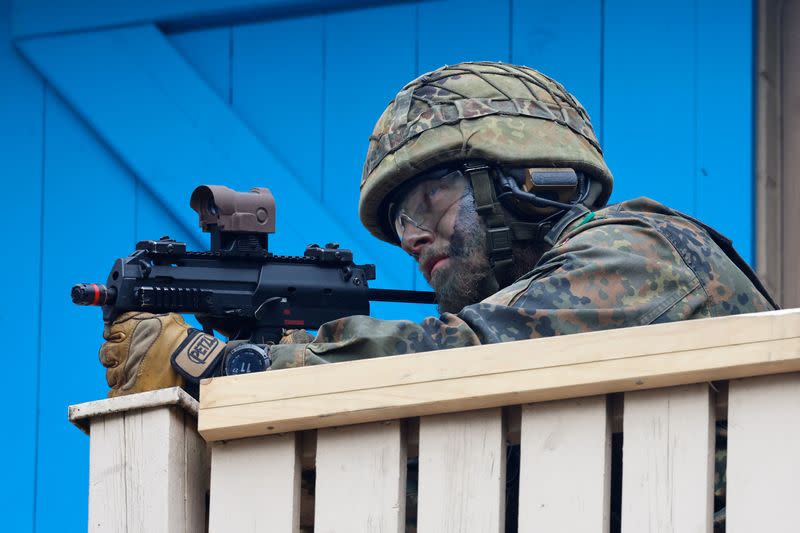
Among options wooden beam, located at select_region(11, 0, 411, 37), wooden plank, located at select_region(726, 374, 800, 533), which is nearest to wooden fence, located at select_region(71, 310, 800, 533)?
wooden plank, located at select_region(726, 374, 800, 533)

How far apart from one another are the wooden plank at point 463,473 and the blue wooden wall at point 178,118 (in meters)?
2.43

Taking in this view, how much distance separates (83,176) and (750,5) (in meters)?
2.09

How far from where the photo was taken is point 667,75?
439cm

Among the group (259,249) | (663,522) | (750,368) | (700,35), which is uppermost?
(700,35)

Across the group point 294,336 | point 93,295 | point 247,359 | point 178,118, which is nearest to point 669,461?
point 247,359

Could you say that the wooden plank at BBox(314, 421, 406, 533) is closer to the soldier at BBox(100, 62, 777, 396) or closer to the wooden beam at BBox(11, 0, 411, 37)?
the soldier at BBox(100, 62, 777, 396)

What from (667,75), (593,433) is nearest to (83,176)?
(667,75)

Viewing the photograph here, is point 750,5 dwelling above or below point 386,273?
above

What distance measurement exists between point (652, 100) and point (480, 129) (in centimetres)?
122

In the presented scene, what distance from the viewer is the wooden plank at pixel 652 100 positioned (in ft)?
14.3

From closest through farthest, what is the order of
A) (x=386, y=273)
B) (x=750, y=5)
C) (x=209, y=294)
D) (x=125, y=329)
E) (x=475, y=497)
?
(x=475, y=497) < (x=125, y=329) < (x=209, y=294) < (x=750, y=5) < (x=386, y=273)

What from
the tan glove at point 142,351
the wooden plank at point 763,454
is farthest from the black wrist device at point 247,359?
the wooden plank at point 763,454

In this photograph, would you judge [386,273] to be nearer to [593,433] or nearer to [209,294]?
[209,294]

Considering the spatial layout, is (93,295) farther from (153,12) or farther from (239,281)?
(153,12)
